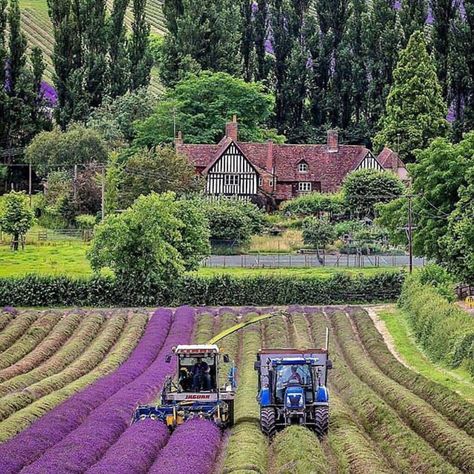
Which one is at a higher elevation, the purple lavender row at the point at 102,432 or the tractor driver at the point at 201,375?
the tractor driver at the point at 201,375

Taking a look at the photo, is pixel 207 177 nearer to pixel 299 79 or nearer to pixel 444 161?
pixel 299 79

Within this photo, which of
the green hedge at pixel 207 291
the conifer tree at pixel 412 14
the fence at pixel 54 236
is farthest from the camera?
the conifer tree at pixel 412 14

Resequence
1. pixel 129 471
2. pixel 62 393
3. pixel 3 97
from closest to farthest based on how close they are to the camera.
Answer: pixel 129 471 → pixel 62 393 → pixel 3 97

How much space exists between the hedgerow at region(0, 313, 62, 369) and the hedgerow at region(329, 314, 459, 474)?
13.6 meters

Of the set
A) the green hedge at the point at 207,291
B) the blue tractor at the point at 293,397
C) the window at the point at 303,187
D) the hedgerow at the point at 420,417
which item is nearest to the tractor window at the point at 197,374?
the blue tractor at the point at 293,397

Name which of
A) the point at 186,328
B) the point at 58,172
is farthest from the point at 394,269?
the point at 58,172

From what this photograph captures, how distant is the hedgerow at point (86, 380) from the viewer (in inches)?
1119

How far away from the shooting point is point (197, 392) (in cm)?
2886

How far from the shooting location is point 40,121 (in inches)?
4205

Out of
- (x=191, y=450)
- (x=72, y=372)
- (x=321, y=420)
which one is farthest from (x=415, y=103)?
(x=191, y=450)

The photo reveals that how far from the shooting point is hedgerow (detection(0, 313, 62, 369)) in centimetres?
4522

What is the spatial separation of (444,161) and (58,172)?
4461 cm

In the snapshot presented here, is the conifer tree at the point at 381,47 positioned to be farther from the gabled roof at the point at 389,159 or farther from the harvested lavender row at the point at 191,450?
the harvested lavender row at the point at 191,450

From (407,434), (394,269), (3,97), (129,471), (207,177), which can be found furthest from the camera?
(3,97)
